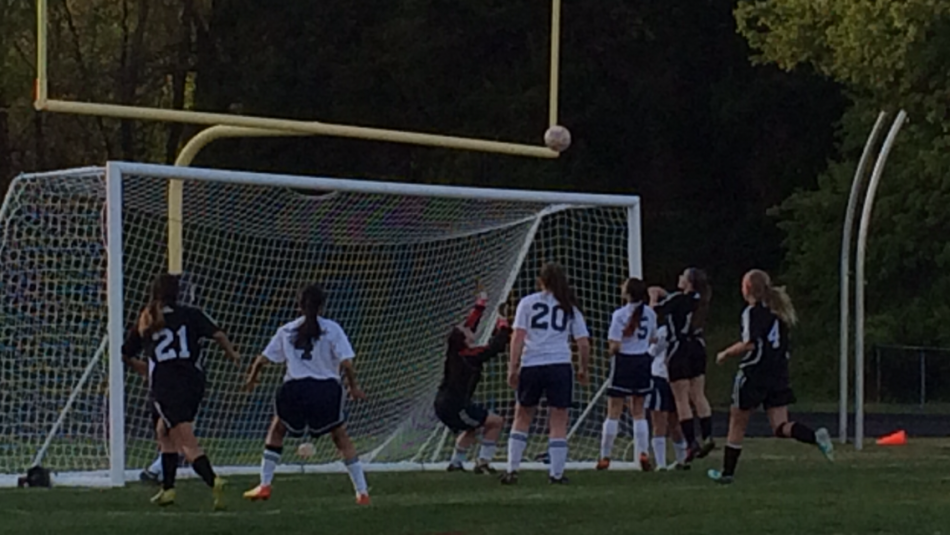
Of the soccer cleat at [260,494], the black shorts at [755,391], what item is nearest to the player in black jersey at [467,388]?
the black shorts at [755,391]

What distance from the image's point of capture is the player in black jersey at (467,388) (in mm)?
16906

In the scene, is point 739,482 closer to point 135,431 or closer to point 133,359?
point 133,359

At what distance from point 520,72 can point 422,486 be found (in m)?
26.2

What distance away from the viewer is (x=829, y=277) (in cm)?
3831

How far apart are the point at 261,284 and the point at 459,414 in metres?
3.84

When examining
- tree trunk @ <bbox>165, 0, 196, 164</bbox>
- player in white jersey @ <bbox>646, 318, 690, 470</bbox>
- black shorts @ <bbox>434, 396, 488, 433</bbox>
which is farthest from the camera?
tree trunk @ <bbox>165, 0, 196, 164</bbox>

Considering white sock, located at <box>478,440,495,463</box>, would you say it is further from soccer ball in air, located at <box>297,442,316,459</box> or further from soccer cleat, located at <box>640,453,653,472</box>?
soccer ball in air, located at <box>297,442,316,459</box>

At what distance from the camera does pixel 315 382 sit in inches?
526

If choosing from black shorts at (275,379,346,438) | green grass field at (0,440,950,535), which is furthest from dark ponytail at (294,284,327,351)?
green grass field at (0,440,950,535)

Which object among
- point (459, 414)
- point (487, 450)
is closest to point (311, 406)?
point (459, 414)

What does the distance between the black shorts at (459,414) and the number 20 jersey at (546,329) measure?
1611 millimetres

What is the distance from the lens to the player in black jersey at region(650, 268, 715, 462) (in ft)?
55.9

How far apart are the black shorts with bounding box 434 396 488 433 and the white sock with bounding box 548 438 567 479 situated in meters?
1.60

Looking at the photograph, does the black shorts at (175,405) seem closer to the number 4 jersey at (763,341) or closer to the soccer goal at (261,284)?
the soccer goal at (261,284)
